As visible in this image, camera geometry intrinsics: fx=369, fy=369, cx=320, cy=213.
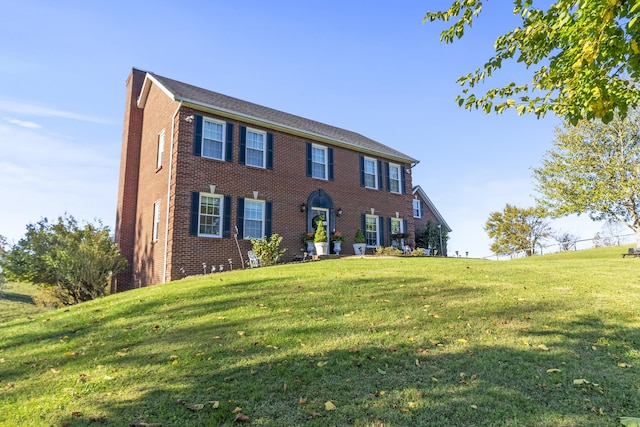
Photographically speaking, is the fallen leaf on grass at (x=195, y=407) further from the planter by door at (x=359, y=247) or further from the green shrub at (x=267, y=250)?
the planter by door at (x=359, y=247)

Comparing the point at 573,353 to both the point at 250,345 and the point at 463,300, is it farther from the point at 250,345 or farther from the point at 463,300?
the point at 250,345

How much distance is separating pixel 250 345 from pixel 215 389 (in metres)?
1.07

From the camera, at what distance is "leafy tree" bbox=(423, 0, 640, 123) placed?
12.9 ft

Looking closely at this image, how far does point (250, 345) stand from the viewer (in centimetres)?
451

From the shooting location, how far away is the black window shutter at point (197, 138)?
12.8 m

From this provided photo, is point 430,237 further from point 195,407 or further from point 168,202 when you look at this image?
point 195,407

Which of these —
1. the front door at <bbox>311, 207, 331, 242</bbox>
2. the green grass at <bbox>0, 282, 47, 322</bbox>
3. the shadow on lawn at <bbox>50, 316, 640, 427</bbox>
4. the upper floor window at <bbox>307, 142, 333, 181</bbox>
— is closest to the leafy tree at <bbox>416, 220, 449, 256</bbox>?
the front door at <bbox>311, 207, 331, 242</bbox>

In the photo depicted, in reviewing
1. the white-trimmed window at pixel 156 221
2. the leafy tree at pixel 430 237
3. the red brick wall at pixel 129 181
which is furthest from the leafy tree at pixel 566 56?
the leafy tree at pixel 430 237

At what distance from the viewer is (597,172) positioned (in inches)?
830

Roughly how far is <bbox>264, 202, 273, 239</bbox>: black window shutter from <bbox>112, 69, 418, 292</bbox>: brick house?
4cm

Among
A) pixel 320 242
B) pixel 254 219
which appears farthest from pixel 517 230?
pixel 254 219

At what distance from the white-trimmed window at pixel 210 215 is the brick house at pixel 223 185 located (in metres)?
0.03

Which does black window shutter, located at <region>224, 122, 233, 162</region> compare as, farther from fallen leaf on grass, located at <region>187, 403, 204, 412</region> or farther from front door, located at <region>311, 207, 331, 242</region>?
fallen leaf on grass, located at <region>187, 403, 204, 412</region>

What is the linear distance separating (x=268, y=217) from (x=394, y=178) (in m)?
7.77
